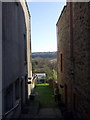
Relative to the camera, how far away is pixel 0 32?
611 centimetres

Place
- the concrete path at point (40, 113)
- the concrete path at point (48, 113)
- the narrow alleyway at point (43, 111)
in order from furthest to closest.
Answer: the concrete path at point (48, 113), the narrow alleyway at point (43, 111), the concrete path at point (40, 113)

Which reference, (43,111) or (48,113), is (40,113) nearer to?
(48,113)

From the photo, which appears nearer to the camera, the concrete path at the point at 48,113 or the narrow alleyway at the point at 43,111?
the narrow alleyway at the point at 43,111

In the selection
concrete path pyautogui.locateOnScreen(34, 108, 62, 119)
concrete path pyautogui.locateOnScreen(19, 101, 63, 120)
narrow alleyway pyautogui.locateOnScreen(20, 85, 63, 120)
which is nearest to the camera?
concrete path pyautogui.locateOnScreen(19, 101, 63, 120)

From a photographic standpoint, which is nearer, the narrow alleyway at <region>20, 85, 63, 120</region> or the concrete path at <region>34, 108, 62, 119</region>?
the narrow alleyway at <region>20, 85, 63, 120</region>

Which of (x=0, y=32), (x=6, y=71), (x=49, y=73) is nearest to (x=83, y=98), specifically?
(x=6, y=71)

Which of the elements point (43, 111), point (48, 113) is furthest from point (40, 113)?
point (43, 111)

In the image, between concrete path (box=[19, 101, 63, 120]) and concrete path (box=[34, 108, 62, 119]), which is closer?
concrete path (box=[19, 101, 63, 120])

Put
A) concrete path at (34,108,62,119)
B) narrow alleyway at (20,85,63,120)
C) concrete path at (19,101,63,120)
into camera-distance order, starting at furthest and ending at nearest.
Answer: concrete path at (34,108,62,119) < narrow alleyway at (20,85,63,120) < concrete path at (19,101,63,120)

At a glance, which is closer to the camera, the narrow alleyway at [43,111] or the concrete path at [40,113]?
the concrete path at [40,113]

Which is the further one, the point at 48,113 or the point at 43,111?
the point at 43,111

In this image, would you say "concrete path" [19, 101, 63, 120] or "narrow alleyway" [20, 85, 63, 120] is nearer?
"concrete path" [19, 101, 63, 120]

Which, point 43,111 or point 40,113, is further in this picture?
point 43,111

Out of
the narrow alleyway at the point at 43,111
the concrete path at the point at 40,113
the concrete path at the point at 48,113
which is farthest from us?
the concrete path at the point at 48,113
